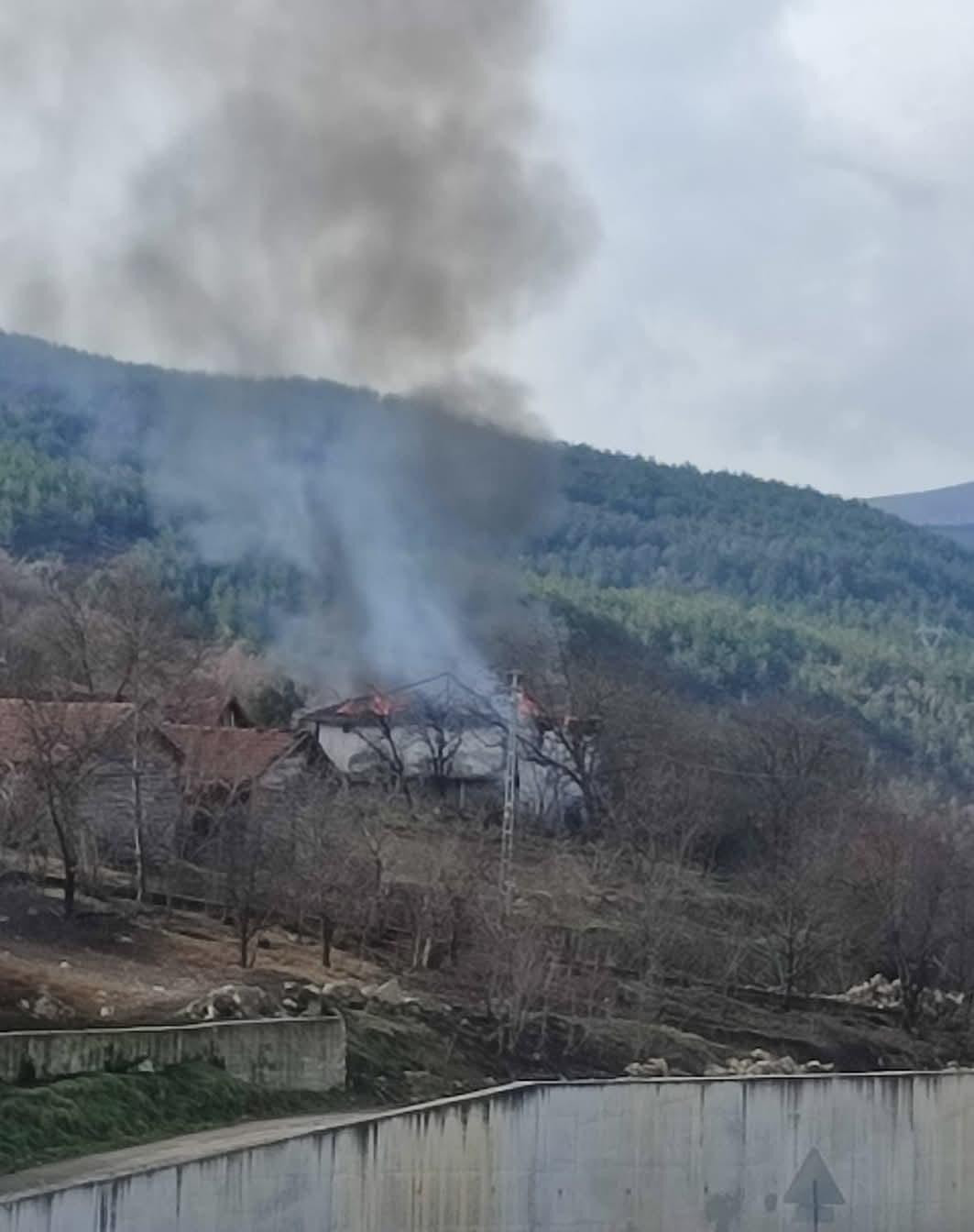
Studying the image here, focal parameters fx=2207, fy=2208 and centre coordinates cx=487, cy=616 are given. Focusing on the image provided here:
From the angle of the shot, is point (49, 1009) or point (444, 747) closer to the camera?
point (49, 1009)

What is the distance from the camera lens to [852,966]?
37875 millimetres

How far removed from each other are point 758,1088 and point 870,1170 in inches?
63.7

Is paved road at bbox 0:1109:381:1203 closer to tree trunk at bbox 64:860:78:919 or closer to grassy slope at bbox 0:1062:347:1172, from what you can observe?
grassy slope at bbox 0:1062:347:1172

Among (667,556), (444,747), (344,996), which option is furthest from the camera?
(667,556)

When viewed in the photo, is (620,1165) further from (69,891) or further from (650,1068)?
(69,891)

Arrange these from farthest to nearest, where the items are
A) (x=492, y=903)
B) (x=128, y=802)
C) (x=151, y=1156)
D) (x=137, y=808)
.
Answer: (x=128, y=802)
(x=137, y=808)
(x=492, y=903)
(x=151, y=1156)

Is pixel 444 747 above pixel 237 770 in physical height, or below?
above

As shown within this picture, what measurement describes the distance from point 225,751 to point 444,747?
877cm

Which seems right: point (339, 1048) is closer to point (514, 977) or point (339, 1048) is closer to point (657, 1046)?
point (514, 977)

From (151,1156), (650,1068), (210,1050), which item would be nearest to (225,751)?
(650,1068)

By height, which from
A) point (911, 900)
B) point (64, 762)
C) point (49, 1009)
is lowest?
point (49, 1009)

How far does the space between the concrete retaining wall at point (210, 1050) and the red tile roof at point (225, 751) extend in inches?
563

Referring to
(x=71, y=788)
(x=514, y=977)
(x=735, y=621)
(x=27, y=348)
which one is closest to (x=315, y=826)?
(x=71, y=788)

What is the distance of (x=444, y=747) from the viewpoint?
46156mm
